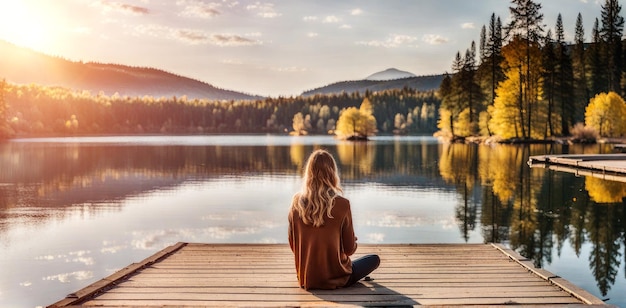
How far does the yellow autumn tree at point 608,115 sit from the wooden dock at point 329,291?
69328mm

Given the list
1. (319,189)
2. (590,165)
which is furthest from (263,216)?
(590,165)

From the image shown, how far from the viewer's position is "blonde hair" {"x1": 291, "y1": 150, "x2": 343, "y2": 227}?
7.34 meters

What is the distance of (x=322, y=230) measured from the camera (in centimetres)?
770

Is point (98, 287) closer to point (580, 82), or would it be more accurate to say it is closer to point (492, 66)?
point (492, 66)

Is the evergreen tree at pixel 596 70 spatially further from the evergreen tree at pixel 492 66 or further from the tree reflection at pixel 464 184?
the tree reflection at pixel 464 184

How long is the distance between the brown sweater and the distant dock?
1018 inches

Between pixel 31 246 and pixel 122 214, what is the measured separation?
18.7ft

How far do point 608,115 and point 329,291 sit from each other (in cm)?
7460

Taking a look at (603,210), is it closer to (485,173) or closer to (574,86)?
(485,173)

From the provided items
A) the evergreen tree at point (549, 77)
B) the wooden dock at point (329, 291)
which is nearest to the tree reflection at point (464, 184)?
the wooden dock at point (329, 291)

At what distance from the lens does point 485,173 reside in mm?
35000

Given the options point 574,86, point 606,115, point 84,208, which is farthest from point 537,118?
point 84,208

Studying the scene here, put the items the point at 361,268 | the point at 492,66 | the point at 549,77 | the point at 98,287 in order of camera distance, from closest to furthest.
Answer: the point at 98,287
the point at 361,268
the point at 549,77
the point at 492,66

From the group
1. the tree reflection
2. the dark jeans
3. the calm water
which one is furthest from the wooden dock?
the tree reflection
